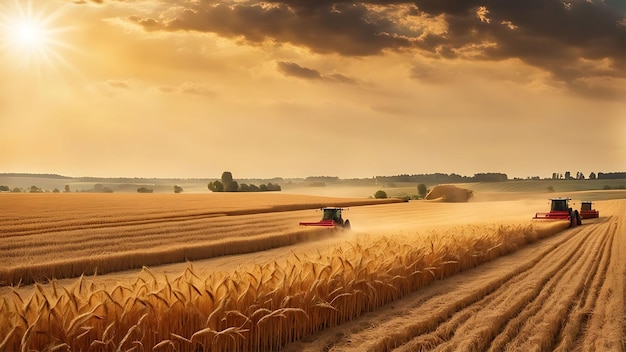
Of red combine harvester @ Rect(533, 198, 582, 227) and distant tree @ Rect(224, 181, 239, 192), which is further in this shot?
distant tree @ Rect(224, 181, 239, 192)

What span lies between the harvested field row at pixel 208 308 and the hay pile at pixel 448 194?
62.8m

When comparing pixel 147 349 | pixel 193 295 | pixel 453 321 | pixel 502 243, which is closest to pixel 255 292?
pixel 193 295

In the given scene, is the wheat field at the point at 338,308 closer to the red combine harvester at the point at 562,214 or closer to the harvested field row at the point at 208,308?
the harvested field row at the point at 208,308

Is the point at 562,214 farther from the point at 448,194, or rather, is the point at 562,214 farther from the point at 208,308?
the point at 448,194

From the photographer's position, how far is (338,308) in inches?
331

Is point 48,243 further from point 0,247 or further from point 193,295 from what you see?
point 193,295

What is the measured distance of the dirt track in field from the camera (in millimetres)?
7375

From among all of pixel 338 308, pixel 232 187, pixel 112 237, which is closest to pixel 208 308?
pixel 338 308

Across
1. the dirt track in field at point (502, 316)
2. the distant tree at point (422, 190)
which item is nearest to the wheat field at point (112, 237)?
the dirt track in field at point (502, 316)

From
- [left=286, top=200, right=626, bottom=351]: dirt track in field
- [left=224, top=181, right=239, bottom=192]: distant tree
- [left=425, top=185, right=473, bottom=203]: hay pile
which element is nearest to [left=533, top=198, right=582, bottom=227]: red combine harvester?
[left=286, top=200, right=626, bottom=351]: dirt track in field

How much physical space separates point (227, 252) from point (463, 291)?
11.6 m

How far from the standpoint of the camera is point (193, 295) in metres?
6.82

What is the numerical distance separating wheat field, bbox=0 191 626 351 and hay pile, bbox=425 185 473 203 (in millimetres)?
58362

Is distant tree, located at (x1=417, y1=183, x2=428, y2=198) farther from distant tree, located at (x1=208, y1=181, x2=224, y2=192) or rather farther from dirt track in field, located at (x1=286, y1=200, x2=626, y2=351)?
dirt track in field, located at (x1=286, y1=200, x2=626, y2=351)
